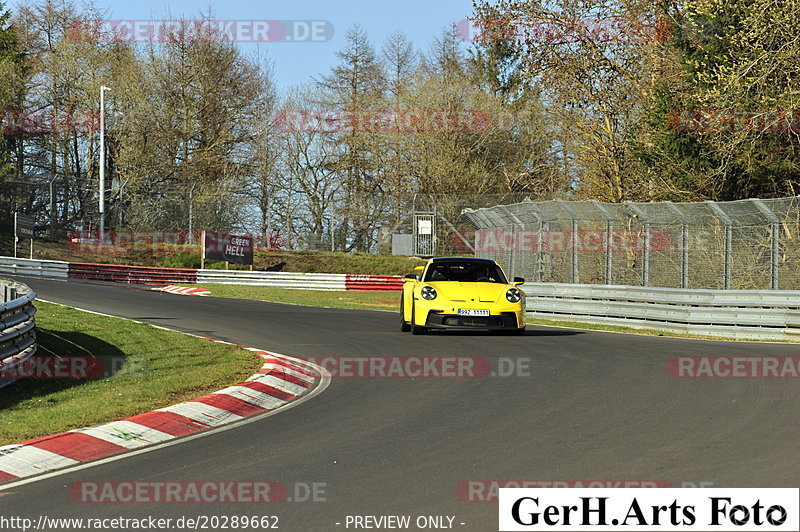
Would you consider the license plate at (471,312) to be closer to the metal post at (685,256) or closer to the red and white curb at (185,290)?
the metal post at (685,256)

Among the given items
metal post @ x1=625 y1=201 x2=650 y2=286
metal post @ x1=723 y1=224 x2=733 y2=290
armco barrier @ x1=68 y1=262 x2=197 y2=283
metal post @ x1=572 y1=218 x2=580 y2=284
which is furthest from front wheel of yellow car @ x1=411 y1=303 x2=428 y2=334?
armco barrier @ x1=68 y1=262 x2=197 y2=283

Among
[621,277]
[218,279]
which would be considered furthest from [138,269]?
[621,277]

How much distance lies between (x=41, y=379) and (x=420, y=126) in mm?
40468

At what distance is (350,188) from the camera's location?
53.3m

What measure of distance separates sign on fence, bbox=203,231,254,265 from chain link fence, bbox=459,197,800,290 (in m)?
17.6

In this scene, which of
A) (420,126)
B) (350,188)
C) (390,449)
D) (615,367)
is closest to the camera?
(390,449)

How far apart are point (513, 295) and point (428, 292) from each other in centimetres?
146

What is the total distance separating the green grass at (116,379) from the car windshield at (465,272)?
4.25 m

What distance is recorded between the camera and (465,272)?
1706 cm

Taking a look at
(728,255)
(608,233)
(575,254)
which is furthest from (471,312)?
(575,254)

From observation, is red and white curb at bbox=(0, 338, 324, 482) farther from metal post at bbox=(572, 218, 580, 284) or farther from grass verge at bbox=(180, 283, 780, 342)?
metal post at bbox=(572, 218, 580, 284)

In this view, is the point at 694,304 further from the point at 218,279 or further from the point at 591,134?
the point at 218,279

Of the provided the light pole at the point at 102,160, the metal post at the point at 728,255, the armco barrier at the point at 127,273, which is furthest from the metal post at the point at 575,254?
the light pole at the point at 102,160

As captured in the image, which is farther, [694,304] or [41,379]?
[694,304]
